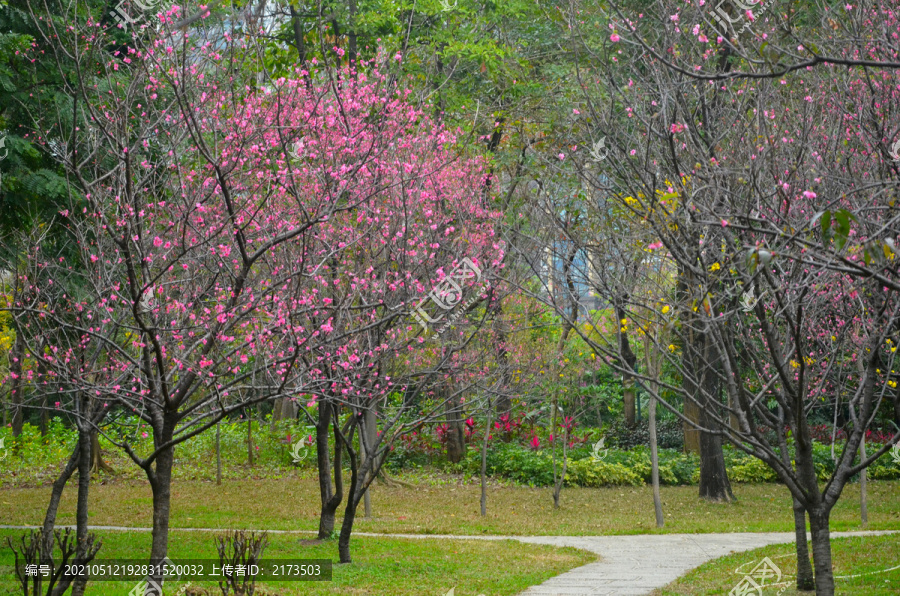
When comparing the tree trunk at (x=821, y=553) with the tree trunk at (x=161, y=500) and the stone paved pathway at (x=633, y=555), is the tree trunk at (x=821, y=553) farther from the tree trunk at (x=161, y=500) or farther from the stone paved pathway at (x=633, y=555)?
the tree trunk at (x=161, y=500)

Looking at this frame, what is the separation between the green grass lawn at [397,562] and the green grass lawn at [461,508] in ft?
6.33

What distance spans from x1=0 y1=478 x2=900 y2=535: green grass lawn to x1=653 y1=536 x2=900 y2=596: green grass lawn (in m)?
2.59

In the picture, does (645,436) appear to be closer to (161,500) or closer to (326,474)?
(326,474)

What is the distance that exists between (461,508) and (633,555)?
6060 mm

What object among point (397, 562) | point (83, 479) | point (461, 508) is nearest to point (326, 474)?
point (397, 562)

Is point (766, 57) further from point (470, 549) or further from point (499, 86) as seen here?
point (499, 86)

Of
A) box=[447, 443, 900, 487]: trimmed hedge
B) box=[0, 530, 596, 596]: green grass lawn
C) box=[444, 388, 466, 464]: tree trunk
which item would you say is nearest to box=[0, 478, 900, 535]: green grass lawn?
box=[447, 443, 900, 487]: trimmed hedge

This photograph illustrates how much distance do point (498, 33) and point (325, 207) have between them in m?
12.2

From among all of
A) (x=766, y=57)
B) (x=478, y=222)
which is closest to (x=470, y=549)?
(x=478, y=222)

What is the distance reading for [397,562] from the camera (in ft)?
31.9

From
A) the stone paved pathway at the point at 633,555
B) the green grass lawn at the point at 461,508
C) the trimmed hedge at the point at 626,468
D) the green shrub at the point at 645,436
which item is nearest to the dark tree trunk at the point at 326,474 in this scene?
the stone paved pathway at the point at 633,555

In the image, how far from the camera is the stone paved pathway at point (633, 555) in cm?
838

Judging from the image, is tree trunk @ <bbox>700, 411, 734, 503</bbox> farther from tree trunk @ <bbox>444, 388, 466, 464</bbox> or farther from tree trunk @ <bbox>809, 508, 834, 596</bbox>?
tree trunk @ <bbox>809, 508, 834, 596</bbox>

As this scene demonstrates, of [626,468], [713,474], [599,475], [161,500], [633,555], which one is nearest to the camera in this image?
[161,500]
